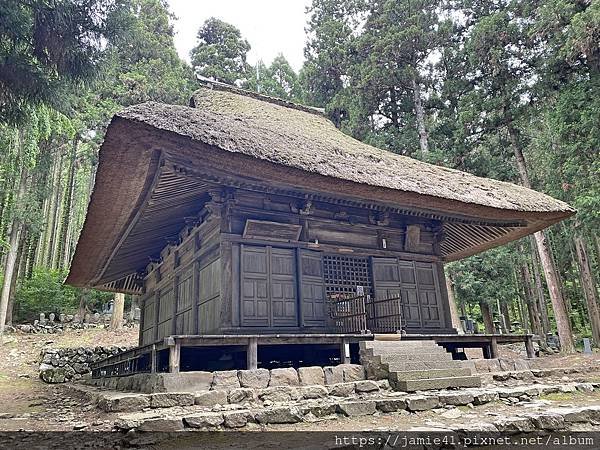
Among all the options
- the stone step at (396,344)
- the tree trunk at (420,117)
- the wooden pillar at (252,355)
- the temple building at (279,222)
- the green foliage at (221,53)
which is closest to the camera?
the wooden pillar at (252,355)

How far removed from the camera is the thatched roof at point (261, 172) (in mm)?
6250

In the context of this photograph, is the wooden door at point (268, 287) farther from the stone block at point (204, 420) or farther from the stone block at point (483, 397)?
the stone block at point (483, 397)

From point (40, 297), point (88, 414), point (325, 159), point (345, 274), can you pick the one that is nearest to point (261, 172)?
point (325, 159)

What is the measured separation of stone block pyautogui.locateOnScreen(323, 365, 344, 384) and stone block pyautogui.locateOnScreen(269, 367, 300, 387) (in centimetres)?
44

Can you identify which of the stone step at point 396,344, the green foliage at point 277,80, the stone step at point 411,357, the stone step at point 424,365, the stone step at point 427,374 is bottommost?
the stone step at point 427,374

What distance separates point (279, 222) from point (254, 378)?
11.5 ft

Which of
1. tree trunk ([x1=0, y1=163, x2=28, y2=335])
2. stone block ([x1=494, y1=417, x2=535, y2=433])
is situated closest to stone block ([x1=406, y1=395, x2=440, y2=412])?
stone block ([x1=494, y1=417, x2=535, y2=433])

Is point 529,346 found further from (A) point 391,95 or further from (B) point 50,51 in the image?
(A) point 391,95

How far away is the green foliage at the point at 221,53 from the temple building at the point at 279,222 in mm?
17279

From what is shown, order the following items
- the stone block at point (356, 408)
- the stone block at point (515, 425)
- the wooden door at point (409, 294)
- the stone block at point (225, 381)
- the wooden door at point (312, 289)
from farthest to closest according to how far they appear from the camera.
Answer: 1. the wooden door at point (409, 294)
2. the wooden door at point (312, 289)
3. the stone block at point (225, 381)
4. the stone block at point (356, 408)
5. the stone block at point (515, 425)

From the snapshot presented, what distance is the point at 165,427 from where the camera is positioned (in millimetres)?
4430

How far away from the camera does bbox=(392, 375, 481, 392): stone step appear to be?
19.7 feet

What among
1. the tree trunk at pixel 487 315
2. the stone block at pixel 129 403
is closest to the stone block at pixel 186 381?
the stone block at pixel 129 403

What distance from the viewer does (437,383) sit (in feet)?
20.4
